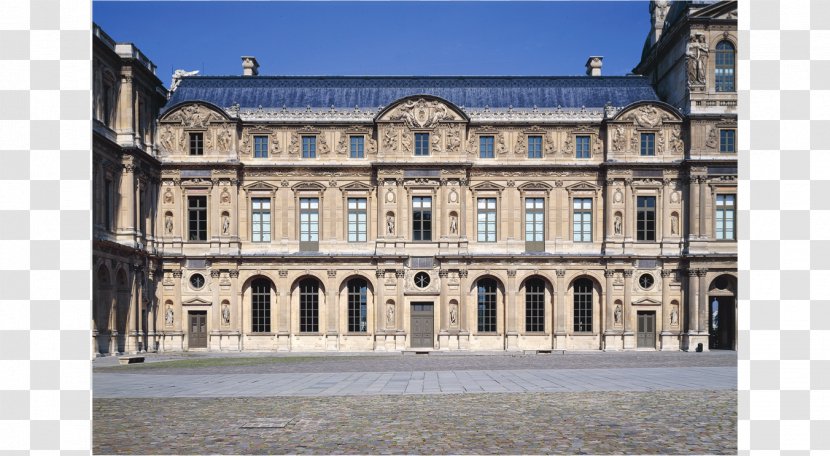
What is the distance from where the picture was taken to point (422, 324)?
4809 centimetres

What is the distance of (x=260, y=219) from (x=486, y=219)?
14365mm

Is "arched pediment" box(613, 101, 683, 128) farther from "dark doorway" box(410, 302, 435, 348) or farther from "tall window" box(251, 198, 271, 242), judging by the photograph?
"tall window" box(251, 198, 271, 242)

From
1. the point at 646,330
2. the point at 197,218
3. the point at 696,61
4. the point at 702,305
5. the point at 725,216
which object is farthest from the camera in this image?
the point at 646,330

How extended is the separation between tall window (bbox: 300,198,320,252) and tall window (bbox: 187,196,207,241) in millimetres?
6048

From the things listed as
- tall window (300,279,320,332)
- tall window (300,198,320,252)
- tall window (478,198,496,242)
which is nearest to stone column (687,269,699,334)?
tall window (478,198,496,242)

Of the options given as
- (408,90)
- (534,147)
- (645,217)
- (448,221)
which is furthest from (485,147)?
(645,217)

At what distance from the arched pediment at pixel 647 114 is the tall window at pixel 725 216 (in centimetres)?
572

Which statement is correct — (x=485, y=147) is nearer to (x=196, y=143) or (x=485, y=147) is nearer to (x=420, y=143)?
(x=420, y=143)

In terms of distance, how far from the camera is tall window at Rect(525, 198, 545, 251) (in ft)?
160
